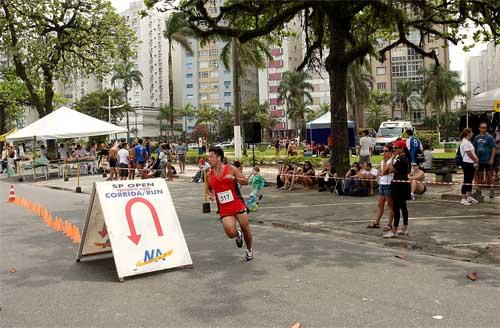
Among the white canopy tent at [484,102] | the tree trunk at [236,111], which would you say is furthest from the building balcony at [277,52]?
the white canopy tent at [484,102]

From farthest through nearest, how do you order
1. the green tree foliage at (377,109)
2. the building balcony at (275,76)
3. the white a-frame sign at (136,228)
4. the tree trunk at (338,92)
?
1. the building balcony at (275,76)
2. the green tree foliage at (377,109)
3. the tree trunk at (338,92)
4. the white a-frame sign at (136,228)

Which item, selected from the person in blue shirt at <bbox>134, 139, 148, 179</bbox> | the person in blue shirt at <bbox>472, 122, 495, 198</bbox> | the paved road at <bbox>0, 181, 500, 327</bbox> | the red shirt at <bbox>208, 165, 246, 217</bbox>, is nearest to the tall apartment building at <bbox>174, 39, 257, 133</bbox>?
the person in blue shirt at <bbox>134, 139, 148, 179</bbox>

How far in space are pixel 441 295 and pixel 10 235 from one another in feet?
25.8

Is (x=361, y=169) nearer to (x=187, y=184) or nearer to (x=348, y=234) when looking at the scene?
(x=348, y=234)

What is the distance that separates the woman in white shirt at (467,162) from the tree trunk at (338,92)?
4.41m

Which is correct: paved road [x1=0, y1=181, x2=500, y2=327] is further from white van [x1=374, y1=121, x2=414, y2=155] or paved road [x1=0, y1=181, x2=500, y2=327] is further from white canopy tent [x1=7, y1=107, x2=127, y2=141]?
white van [x1=374, y1=121, x2=414, y2=155]

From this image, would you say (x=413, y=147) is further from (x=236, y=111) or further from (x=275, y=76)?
(x=275, y=76)

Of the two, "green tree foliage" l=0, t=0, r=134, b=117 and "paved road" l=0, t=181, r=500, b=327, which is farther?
"green tree foliage" l=0, t=0, r=134, b=117

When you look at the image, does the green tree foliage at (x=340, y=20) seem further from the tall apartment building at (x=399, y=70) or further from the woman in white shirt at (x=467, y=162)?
the tall apartment building at (x=399, y=70)

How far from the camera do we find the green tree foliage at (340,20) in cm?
1424

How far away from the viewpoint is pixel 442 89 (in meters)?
75.9

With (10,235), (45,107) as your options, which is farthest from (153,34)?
(10,235)

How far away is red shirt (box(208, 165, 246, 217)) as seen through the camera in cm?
698

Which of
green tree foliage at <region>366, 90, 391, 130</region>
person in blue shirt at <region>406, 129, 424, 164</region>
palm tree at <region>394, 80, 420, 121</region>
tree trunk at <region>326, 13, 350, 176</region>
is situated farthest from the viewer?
green tree foliage at <region>366, 90, 391, 130</region>
